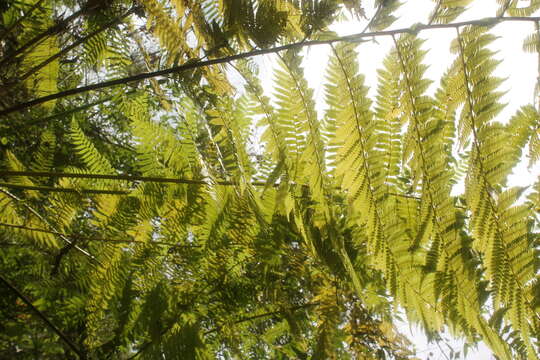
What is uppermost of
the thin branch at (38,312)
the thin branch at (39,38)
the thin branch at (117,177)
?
the thin branch at (39,38)

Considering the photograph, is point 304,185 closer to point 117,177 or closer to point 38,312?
point 117,177

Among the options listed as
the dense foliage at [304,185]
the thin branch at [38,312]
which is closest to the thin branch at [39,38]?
the dense foliage at [304,185]

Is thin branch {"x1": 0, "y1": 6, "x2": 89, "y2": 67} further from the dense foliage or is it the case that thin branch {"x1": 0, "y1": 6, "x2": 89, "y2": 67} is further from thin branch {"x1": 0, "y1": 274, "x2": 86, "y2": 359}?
thin branch {"x1": 0, "y1": 274, "x2": 86, "y2": 359}

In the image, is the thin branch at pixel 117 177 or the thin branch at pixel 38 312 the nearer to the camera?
the thin branch at pixel 117 177

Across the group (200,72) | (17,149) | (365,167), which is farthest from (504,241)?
(17,149)

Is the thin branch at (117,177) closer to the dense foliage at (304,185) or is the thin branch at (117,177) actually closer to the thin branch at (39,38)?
the dense foliage at (304,185)

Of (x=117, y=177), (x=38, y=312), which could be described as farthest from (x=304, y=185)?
(x=38, y=312)

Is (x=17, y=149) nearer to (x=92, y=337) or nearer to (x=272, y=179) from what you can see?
(x=92, y=337)

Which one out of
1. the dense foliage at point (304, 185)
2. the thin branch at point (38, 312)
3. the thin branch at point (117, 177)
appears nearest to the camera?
the dense foliage at point (304, 185)

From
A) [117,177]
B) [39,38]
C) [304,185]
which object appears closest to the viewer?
[117,177]

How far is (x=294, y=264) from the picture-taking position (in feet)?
4.78

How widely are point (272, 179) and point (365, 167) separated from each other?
0.23 m

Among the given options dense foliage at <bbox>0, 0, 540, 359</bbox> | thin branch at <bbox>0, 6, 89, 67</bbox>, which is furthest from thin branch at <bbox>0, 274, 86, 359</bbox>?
thin branch at <bbox>0, 6, 89, 67</bbox>

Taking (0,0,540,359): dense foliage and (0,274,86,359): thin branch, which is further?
(0,274,86,359): thin branch
